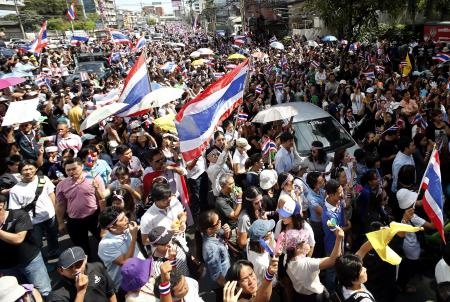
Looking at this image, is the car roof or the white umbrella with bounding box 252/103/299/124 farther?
the car roof

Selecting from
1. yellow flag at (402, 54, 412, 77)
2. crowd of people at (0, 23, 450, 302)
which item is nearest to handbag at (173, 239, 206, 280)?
crowd of people at (0, 23, 450, 302)

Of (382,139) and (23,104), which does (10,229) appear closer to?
(23,104)

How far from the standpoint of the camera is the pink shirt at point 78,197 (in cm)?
454

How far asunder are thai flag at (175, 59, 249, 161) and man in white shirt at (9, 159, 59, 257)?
186 cm

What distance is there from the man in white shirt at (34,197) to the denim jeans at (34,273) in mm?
410

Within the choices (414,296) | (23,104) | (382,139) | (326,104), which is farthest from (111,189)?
(326,104)

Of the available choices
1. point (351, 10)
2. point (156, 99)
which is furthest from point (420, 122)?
point (351, 10)

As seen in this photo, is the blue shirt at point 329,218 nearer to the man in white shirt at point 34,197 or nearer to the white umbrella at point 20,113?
the man in white shirt at point 34,197

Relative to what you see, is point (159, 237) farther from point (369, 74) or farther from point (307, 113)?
point (369, 74)

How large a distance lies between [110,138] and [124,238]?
3.83 meters

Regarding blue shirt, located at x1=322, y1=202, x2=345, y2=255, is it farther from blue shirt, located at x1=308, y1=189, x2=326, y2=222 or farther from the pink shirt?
the pink shirt

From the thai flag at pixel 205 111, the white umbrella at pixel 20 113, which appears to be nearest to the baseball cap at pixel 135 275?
the thai flag at pixel 205 111

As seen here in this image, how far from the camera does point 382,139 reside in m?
6.40

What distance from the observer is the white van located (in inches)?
257
